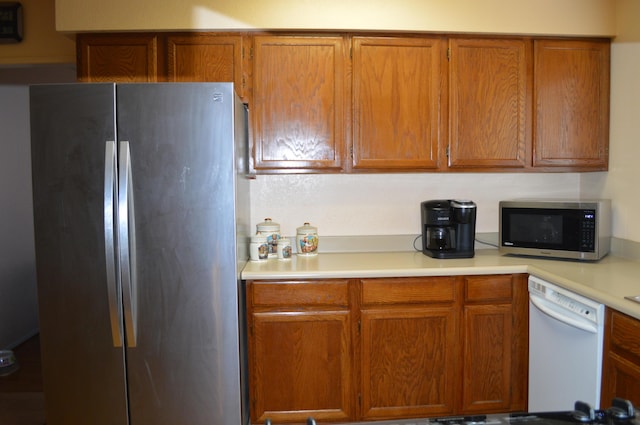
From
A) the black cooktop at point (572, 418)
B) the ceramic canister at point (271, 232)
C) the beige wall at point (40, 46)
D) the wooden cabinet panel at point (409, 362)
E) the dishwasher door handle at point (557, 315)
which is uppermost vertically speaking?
the beige wall at point (40, 46)

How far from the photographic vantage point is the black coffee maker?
269cm

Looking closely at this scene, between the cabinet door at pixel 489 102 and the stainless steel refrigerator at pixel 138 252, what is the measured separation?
1280mm

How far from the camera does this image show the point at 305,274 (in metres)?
2.37

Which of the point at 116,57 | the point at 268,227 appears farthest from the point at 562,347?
the point at 116,57

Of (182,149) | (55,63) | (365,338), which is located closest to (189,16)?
(182,149)

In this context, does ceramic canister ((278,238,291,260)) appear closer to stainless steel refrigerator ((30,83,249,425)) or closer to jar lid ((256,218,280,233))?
jar lid ((256,218,280,233))

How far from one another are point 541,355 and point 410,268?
732 millimetres

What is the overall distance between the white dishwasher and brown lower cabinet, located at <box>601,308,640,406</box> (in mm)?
31

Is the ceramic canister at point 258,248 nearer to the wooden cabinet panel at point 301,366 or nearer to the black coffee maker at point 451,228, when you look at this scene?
the wooden cabinet panel at point 301,366

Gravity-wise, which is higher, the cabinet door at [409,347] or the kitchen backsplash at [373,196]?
the kitchen backsplash at [373,196]

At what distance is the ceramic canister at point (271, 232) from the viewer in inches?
107

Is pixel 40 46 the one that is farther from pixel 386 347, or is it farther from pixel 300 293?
pixel 386 347

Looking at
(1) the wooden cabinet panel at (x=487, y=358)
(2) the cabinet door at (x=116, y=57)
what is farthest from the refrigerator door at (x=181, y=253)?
(1) the wooden cabinet panel at (x=487, y=358)

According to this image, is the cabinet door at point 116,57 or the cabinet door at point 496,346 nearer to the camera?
the cabinet door at point 496,346
